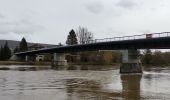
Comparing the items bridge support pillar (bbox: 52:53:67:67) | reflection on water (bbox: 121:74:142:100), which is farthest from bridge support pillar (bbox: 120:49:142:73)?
bridge support pillar (bbox: 52:53:67:67)

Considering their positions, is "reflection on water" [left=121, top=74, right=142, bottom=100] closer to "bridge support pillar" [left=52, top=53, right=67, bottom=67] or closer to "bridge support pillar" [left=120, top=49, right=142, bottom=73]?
"bridge support pillar" [left=120, top=49, right=142, bottom=73]

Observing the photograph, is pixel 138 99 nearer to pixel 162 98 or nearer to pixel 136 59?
pixel 162 98

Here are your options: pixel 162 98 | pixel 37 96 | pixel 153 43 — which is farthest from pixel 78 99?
pixel 153 43

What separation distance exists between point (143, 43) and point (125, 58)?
5998 mm

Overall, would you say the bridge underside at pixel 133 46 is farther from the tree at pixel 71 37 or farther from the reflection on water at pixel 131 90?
the tree at pixel 71 37

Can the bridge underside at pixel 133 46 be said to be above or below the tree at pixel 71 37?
below

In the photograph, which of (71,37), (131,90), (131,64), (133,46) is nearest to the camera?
(131,90)

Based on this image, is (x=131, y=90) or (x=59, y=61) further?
(x=59, y=61)

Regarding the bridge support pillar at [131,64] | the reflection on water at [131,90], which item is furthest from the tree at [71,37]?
the reflection on water at [131,90]

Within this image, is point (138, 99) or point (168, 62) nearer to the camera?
point (138, 99)

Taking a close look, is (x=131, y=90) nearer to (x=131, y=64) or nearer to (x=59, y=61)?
(x=131, y=64)

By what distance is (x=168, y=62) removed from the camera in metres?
174

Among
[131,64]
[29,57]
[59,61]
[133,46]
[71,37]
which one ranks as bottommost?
[131,64]

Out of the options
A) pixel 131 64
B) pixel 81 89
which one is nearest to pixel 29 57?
pixel 131 64
